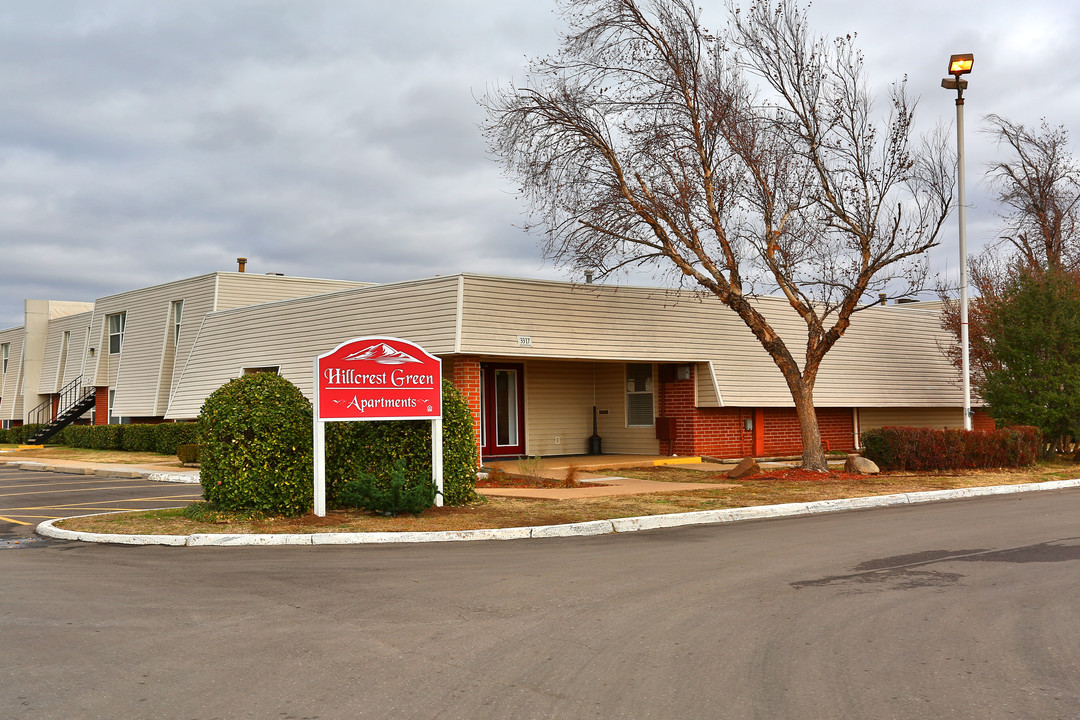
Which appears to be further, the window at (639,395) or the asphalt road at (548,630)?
the window at (639,395)

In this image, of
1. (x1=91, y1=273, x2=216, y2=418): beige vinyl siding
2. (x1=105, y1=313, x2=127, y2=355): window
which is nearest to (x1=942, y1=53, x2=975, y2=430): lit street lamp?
(x1=91, y1=273, x2=216, y2=418): beige vinyl siding

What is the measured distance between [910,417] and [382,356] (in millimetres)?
21347

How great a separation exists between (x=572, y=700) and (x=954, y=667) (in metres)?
2.37

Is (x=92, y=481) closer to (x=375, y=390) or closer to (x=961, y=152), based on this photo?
(x=375, y=390)

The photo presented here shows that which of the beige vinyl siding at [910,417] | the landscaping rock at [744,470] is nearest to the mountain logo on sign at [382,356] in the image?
the landscaping rock at [744,470]

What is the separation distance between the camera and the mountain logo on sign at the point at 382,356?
13047 mm

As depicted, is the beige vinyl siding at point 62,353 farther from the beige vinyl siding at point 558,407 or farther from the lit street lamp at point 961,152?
the lit street lamp at point 961,152

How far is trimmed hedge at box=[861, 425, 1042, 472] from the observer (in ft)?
65.6

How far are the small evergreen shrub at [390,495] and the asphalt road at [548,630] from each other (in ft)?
6.17

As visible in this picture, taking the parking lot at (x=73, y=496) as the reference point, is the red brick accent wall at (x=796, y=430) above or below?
above

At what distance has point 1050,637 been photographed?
6375 millimetres

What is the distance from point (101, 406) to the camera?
35875 mm

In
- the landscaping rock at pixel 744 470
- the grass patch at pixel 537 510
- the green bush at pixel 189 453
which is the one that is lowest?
the grass patch at pixel 537 510

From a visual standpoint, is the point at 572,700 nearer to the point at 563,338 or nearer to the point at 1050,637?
the point at 1050,637
